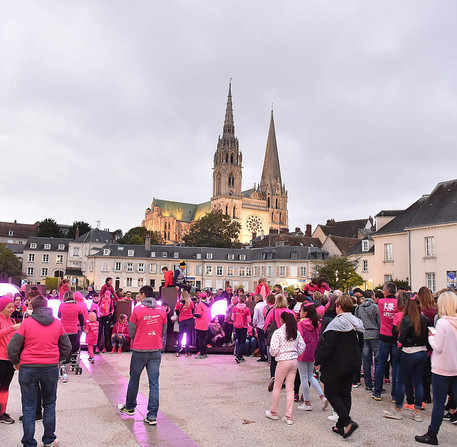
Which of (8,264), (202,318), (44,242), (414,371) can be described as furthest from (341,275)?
(44,242)

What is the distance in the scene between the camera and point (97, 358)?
13.2m

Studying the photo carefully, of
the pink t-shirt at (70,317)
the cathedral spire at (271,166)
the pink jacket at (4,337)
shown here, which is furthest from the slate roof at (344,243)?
the cathedral spire at (271,166)

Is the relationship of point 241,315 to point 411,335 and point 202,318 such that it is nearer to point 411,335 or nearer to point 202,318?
point 202,318

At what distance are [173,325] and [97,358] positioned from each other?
273cm

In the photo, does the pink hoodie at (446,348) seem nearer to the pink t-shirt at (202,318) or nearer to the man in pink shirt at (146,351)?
the man in pink shirt at (146,351)

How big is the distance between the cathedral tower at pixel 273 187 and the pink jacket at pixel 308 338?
478 ft

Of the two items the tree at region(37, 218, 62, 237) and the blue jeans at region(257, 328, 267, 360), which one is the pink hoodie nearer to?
the blue jeans at region(257, 328, 267, 360)

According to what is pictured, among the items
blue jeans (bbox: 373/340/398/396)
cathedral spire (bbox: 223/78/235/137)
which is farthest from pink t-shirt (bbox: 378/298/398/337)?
cathedral spire (bbox: 223/78/235/137)

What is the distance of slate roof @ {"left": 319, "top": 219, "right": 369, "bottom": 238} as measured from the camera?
2943 inches

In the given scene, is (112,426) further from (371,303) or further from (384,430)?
(371,303)

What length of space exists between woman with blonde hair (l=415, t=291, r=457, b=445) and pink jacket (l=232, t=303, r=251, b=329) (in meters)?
7.31

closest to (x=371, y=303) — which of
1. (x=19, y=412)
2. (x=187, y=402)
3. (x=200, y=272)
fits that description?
(x=187, y=402)

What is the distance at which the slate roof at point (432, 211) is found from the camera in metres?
31.6

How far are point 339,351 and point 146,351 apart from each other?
3095 millimetres
